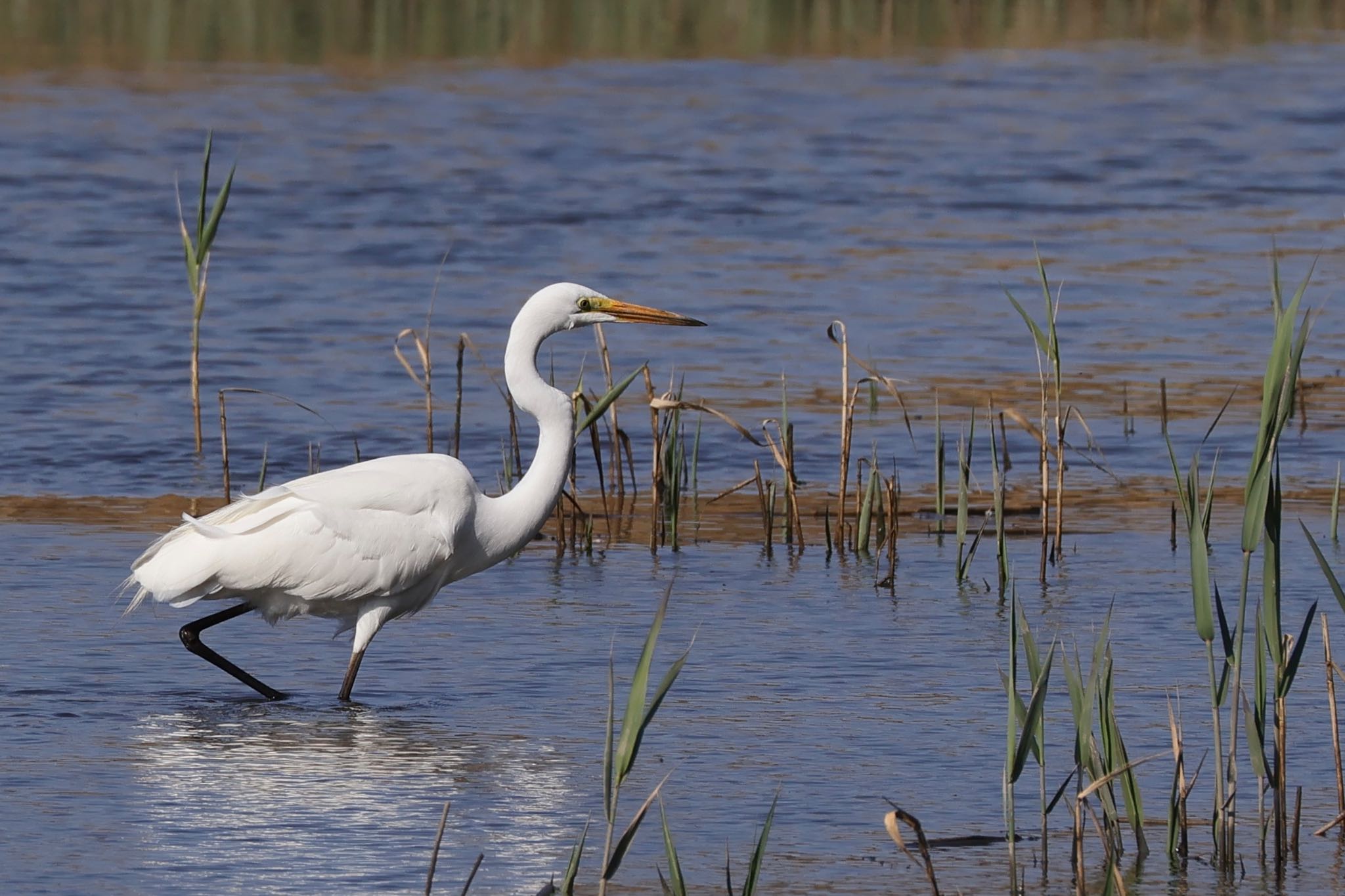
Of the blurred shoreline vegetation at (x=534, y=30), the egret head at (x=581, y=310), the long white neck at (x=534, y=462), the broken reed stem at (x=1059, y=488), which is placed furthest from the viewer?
the blurred shoreline vegetation at (x=534, y=30)

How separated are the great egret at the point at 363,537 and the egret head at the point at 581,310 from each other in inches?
0.5

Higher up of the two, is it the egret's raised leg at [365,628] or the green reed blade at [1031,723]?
the green reed blade at [1031,723]

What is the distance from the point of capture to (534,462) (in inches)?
289

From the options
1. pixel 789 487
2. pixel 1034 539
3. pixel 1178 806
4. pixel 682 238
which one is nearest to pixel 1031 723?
pixel 1178 806

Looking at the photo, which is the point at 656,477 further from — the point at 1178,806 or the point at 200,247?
the point at 1178,806

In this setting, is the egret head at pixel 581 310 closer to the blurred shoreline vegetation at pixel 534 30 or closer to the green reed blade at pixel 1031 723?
the green reed blade at pixel 1031 723

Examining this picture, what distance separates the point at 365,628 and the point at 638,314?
56.2 inches

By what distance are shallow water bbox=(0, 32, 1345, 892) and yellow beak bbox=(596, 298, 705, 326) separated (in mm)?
1103

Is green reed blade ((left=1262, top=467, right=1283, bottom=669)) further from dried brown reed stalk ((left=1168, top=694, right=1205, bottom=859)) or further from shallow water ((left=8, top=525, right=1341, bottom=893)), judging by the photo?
shallow water ((left=8, top=525, right=1341, bottom=893))

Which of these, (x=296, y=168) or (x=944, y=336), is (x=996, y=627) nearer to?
(x=944, y=336)

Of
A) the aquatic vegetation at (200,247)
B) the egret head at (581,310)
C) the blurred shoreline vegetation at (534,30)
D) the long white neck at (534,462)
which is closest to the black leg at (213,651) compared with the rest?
the long white neck at (534,462)

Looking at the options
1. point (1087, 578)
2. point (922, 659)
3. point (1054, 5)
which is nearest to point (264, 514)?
point (922, 659)

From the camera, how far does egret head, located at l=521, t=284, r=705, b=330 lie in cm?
740

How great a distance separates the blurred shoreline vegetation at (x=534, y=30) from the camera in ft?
90.2
